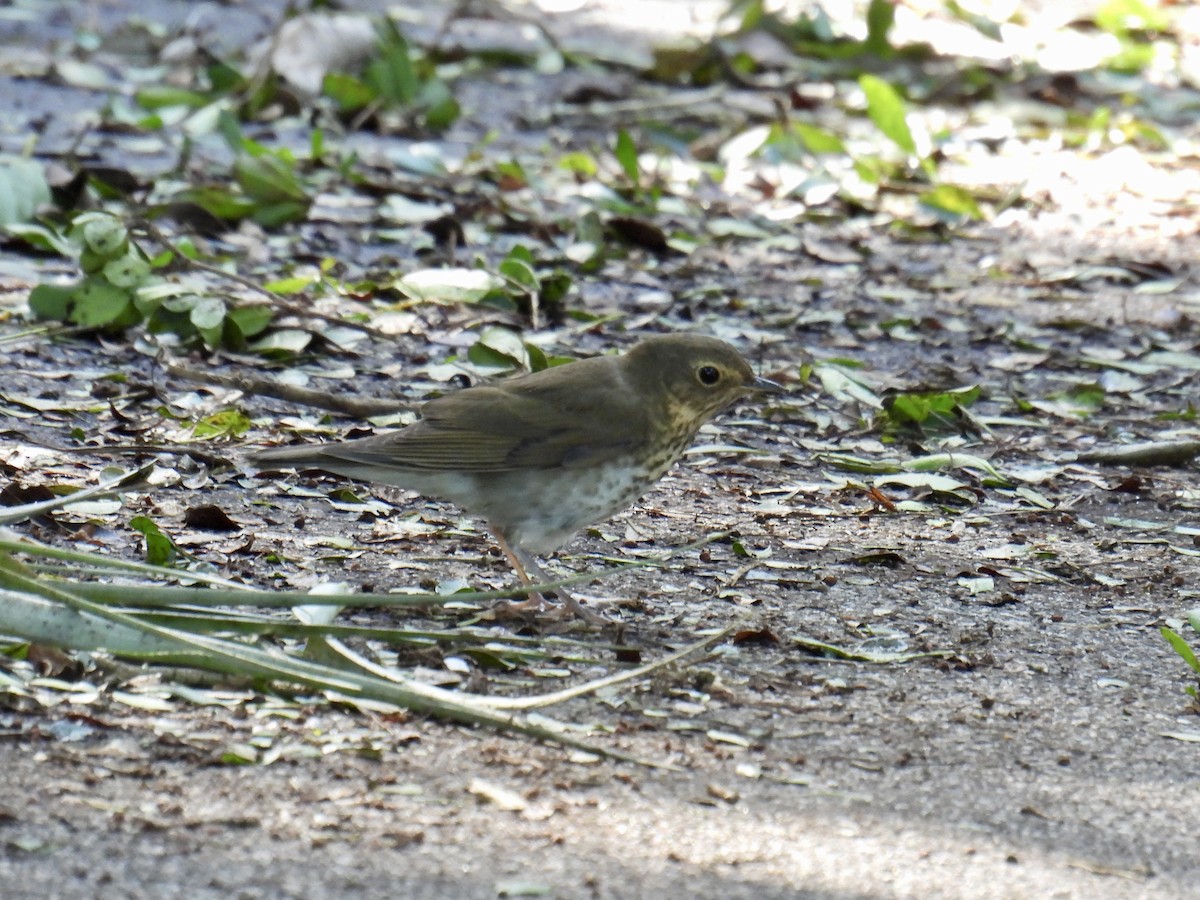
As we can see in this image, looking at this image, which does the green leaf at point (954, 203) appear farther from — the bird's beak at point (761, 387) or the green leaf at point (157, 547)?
the green leaf at point (157, 547)

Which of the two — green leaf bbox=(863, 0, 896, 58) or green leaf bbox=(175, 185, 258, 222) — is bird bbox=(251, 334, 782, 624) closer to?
green leaf bbox=(175, 185, 258, 222)

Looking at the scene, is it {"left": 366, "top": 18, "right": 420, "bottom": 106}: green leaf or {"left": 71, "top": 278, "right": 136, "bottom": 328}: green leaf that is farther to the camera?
{"left": 366, "top": 18, "right": 420, "bottom": 106}: green leaf

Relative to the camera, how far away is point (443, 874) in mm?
2924

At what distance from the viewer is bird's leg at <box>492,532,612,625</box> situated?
436 cm

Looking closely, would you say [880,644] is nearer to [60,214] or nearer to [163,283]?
[163,283]

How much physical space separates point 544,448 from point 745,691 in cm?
107

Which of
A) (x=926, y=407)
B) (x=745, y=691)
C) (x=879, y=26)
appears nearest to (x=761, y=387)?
(x=926, y=407)

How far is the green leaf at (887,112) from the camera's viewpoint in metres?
9.09

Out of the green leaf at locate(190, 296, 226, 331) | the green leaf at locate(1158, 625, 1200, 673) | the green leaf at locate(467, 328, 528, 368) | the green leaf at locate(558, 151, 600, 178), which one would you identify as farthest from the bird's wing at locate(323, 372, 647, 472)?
the green leaf at locate(558, 151, 600, 178)

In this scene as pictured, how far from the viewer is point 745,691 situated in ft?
12.9

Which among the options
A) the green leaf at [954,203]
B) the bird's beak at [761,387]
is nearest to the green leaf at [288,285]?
the bird's beak at [761,387]

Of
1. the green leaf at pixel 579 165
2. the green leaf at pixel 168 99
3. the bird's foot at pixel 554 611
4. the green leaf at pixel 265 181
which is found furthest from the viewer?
the green leaf at pixel 168 99

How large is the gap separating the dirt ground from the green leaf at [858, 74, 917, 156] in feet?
6.60

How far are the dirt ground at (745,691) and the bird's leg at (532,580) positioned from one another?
0.31ft
